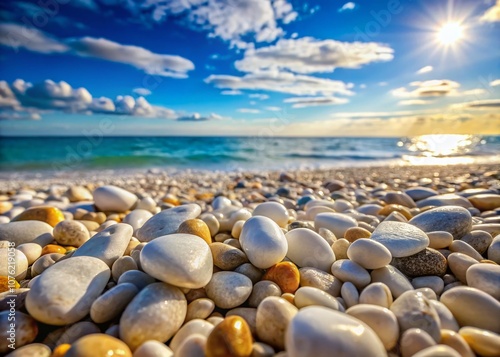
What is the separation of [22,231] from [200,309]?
182 centimetres

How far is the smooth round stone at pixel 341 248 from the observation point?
5.46ft

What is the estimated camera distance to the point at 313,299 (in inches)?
46.1

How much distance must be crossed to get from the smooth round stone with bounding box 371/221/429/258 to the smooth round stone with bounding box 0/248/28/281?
2.09m

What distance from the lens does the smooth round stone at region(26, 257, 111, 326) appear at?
114 cm

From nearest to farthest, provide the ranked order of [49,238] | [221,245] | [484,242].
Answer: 1. [221,245]
2. [484,242]
3. [49,238]

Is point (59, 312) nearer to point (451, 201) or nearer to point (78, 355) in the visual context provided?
point (78, 355)

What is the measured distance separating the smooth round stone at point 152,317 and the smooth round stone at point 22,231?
5.15 ft

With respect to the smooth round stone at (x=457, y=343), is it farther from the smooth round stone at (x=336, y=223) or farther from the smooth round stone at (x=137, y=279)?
the smooth round stone at (x=137, y=279)

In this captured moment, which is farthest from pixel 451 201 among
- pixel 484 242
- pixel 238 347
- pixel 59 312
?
pixel 59 312

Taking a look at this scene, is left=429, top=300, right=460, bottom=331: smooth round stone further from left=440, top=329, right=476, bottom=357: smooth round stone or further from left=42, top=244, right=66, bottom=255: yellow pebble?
left=42, top=244, right=66, bottom=255: yellow pebble

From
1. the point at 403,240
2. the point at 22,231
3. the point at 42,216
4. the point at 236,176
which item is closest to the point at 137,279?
the point at 403,240

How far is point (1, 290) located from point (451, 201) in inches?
138

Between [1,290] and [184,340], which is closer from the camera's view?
[184,340]

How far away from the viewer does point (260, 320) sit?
1.09m
